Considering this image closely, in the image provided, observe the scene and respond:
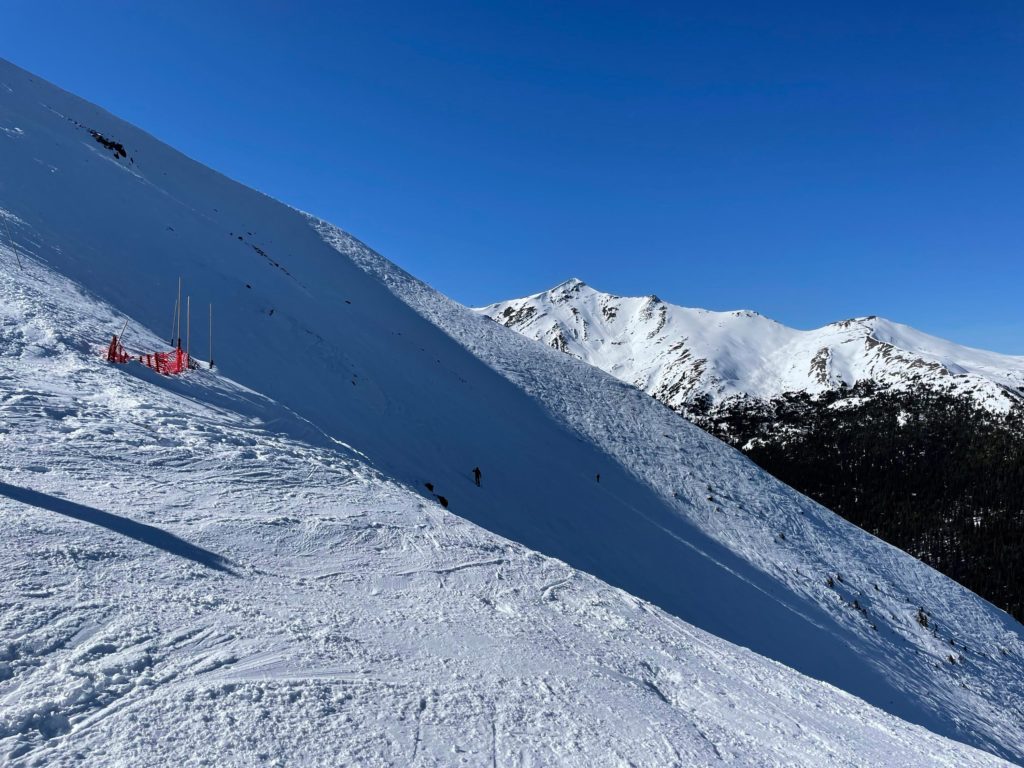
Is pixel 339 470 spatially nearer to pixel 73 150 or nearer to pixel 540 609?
pixel 540 609

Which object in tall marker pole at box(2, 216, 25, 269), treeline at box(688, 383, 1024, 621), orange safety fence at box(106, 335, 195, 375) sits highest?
treeline at box(688, 383, 1024, 621)

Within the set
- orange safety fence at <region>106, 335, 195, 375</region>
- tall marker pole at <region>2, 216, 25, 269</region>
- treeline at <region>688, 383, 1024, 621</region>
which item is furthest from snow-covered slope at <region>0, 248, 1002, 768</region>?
treeline at <region>688, 383, 1024, 621</region>

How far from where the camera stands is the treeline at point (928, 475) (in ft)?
392

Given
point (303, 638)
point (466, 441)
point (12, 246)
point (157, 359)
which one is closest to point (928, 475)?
point (466, 441)

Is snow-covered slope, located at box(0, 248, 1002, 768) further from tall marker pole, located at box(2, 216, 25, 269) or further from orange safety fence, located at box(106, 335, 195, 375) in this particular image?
tall marker pole, located at box(2, 216, 25, 269)

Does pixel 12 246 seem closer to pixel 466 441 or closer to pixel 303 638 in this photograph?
pixel 466 441

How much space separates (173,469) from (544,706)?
7552mm

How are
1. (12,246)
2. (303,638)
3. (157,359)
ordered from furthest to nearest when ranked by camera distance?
(12,246) → (157,359) → (303,638)

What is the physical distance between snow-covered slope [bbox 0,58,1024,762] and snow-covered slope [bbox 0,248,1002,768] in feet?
1.06

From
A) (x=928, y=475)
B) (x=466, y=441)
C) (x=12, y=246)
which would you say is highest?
(x=928, y=475)

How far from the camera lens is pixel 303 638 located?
19.5ft

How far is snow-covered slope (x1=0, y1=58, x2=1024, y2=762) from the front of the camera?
18.9 metres

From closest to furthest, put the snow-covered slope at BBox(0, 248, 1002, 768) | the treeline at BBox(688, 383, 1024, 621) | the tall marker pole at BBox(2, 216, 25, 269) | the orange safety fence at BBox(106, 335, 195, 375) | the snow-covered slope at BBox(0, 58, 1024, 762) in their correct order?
the snow-covered slope at BBox(0, 248, 1002, 768), the orange safety fence at BBox(106, 335, 195, 375), the tall marker pole at BBox(2, 216, 25, 269), the snow-covered slope at BBox(0, 58, 1024, 762), the treeline at BBox(688, 383, 1024, 621)

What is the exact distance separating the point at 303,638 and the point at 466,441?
67.4 ft
